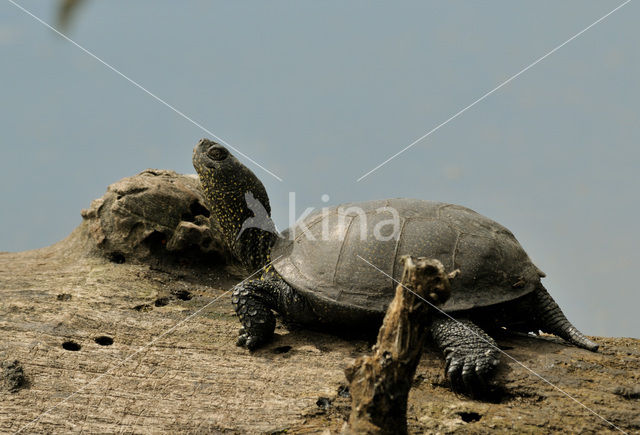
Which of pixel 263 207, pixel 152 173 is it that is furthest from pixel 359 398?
pixel 152 173

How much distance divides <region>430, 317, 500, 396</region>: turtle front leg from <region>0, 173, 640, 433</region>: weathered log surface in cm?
13

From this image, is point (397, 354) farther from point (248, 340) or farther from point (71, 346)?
point (71, 346)

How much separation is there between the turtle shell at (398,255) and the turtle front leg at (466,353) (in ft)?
Answer: 0.51

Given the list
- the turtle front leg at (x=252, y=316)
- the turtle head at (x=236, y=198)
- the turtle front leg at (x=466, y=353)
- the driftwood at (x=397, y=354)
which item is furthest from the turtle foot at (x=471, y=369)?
the turtle head at (x=236, y=198)

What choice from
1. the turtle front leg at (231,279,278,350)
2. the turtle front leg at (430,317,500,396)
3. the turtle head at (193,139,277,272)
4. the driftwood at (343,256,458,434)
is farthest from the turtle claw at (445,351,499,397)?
the turtle head at (193,139,277,272)

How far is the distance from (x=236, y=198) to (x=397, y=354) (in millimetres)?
3194

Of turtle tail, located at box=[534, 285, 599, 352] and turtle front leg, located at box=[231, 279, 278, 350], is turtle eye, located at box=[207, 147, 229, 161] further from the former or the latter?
turtle tail, located at box=[534, 285, 599, 352]

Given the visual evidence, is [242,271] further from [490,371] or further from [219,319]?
[490,371]

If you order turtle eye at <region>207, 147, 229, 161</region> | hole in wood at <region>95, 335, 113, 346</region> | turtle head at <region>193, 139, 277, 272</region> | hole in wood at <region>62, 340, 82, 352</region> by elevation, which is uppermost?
turtle eye at <region>207, 147, 229, 161</region>

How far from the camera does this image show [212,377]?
429 cm

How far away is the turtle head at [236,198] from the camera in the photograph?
5.66 m

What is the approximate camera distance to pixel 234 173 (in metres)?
5.68

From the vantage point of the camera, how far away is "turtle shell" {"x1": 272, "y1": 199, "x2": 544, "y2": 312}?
4.43 meters

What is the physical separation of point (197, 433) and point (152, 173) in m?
4.18
